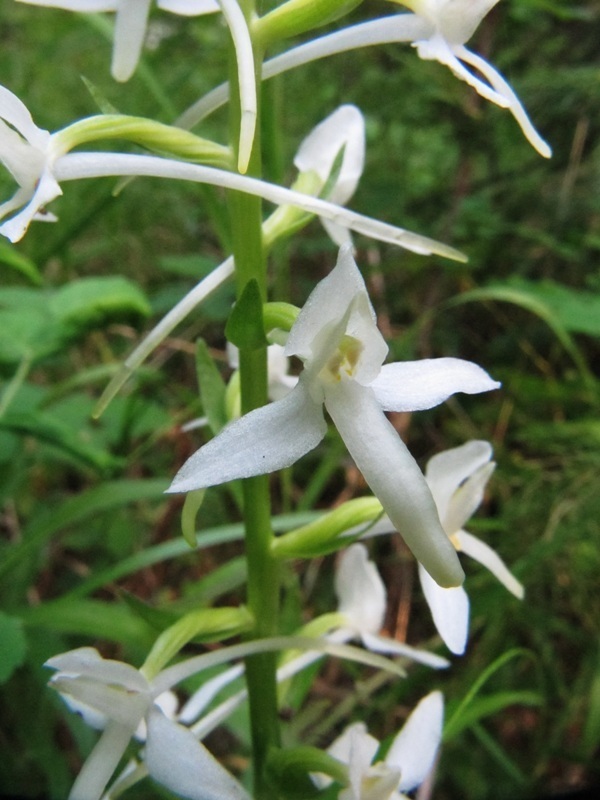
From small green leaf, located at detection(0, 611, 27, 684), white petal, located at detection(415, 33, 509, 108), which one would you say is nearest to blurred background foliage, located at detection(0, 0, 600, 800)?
small green leaf, located at detection(0, 611, 27, 684)

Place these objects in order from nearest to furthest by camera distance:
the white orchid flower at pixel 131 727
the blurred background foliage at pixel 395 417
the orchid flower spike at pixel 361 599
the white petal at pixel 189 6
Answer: the white orchid flower at pixel 131 727 < the white petal at pixel 189 6 < the orchid flower spike at pixel 361 599 < the blurred background foliage at pixel 395 417

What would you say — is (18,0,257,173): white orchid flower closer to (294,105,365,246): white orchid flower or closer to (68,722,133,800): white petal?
(294,105,365,246): white orchid flower

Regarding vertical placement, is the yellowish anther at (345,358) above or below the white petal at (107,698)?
above

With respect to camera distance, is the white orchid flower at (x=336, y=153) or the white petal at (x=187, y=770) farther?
the white orchid flower at (x=336, y=153)

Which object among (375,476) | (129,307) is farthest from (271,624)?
(129,307)

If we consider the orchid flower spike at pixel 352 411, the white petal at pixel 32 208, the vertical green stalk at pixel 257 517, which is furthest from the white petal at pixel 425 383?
the white petal at pixel 32 208

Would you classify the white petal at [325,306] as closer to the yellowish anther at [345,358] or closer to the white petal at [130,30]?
the yellowish anther at [345,358]
